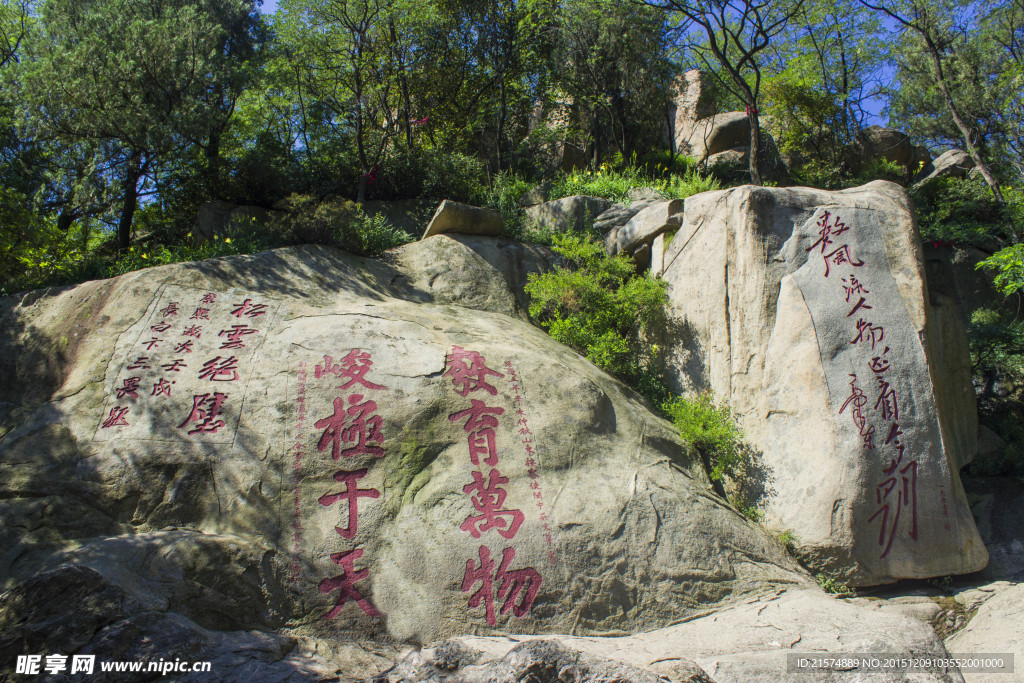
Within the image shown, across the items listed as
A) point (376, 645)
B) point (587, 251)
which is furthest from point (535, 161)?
point (376, 645)

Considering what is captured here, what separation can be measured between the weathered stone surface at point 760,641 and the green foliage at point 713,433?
5.35 ft

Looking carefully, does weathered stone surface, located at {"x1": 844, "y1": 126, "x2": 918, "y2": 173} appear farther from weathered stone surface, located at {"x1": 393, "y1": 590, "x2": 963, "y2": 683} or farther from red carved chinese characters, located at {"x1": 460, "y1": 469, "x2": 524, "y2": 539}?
red carved chinese characters, located at {"x1": 460, "y1": 469, "x2": 524, "y2": 539}

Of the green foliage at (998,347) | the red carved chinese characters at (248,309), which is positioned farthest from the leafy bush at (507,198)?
the green foliage at (998,347)

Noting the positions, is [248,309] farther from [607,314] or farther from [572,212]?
[572,212]

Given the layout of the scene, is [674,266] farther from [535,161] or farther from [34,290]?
[34,290]

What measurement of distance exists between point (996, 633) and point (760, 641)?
7.96ft

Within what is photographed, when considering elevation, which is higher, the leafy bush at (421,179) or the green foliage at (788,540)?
the leafy bush at (421,179)

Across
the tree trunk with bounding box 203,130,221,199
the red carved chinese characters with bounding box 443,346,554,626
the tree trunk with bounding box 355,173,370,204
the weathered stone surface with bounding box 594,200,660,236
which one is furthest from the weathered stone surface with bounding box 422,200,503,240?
the tree trunk with bounding box 203,130,221,199

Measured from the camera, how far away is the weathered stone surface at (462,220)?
9.53 meters

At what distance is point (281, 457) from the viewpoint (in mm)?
5910

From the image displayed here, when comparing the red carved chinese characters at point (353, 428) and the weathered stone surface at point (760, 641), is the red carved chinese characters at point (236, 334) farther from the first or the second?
the weathered stone surface at point (760, 641)

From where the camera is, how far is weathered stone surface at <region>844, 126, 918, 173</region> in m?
16.8

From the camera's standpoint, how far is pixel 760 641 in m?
5.26

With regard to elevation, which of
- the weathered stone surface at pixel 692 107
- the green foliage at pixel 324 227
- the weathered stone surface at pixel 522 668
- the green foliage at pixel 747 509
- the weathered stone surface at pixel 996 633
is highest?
the weathered stone surface at pixel 692 107
